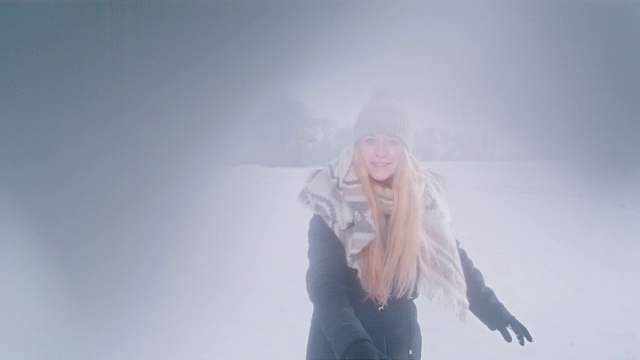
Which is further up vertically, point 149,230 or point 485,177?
point 485,177

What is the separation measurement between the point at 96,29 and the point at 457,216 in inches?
59.2

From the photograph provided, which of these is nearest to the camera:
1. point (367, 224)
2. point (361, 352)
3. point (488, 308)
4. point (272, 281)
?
point (361, 352)

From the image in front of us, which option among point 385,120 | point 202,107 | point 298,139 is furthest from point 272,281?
point 385,120

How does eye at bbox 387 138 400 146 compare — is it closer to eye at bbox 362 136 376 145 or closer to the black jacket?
eye at bbox 362 136 376 145

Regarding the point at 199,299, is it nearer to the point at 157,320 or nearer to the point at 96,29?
the point at 157,320

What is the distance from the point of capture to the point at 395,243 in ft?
3.06

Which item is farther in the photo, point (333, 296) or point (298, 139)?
point (298, 139)

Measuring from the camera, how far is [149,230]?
1.55 m

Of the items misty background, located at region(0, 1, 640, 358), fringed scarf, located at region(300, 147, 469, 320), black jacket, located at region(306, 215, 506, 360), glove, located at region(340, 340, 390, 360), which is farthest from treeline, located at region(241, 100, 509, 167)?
glove, located at region(340, 340, 390, 360)

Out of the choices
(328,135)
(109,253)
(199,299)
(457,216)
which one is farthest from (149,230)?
(457,216)

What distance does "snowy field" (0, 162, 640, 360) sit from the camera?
146 cm

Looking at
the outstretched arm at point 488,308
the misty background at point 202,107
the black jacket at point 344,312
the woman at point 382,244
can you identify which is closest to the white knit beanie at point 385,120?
the woman at point 382,244

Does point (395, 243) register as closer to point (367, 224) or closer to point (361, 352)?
point (367, 224)

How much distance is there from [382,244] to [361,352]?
0.85 ft
